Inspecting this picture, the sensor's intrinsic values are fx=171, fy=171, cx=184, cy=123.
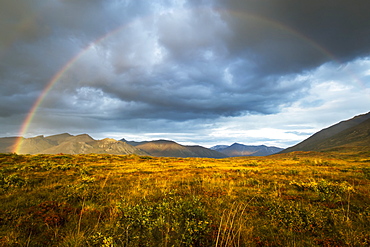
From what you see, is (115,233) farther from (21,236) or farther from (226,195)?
(226,195)

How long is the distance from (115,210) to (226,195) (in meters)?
5.44

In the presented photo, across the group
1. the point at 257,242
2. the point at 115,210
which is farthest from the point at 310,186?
the point at 115,210

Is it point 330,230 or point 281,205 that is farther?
point 281,205

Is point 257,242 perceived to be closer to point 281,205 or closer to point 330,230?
point 330,230

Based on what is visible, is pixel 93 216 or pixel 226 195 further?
pixel 226 195

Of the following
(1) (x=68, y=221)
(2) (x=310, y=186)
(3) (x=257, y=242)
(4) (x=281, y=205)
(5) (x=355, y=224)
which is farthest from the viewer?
(2) (x=310, y=186)

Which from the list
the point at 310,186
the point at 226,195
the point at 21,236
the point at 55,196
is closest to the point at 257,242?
the point at 226,195

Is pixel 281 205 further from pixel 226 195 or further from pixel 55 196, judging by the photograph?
pixel 55 196

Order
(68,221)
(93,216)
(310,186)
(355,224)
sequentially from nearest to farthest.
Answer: (355,224)
(68,221)
(93,216)
(310,186)

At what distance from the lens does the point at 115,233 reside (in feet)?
16.5

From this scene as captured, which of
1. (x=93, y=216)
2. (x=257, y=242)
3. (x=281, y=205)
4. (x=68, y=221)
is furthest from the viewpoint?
(x=281, y=205)

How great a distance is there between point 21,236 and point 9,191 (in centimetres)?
639

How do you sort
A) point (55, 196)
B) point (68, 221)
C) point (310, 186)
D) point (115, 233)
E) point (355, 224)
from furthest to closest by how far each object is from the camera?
point (310, 186) → point (55, 196) → point (68, 221) → point (355, 224) → point (115, 233)

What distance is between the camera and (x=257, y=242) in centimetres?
466
